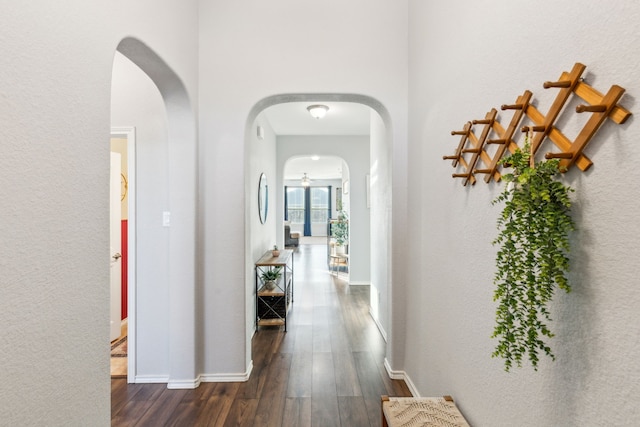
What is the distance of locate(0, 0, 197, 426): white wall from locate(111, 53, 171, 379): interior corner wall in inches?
46.3

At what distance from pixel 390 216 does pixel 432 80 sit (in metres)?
1.06

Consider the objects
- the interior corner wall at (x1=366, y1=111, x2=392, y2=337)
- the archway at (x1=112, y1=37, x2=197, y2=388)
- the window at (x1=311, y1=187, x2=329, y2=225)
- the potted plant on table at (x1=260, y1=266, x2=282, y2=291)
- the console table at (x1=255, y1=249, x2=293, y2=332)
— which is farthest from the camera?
the window at (x1=311, y1=187, x2=329, y2=225)

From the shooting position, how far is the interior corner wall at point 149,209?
2.62 m

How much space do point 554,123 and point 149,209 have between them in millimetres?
2594

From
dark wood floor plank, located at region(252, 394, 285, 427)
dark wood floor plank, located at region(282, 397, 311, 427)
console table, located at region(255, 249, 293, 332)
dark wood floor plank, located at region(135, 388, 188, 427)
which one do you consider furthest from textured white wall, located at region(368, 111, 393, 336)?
dark wood floor plank, located at region(135, 388, 188, 427)

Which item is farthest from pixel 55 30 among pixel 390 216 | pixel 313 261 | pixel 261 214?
pixel 313 261

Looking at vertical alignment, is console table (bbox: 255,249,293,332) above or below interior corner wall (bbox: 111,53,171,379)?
below

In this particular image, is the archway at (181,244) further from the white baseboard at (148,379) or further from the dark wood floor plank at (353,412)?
the dark wood floor plank at (353,412)

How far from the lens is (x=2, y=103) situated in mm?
935

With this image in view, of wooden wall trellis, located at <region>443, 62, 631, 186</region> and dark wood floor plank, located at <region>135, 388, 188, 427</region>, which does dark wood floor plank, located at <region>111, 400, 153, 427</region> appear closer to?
dark wood floor plank, located at <region>135, 388, 188, 427</region>

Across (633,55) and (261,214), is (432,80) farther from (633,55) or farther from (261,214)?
(261,214)

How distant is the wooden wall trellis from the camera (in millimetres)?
795

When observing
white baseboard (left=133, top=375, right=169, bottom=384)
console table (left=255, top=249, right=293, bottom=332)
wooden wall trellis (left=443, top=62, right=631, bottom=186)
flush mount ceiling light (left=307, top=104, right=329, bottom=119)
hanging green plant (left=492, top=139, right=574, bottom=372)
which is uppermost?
flush mount ceiling light (left=307, top=104, right=329, bottom=119)

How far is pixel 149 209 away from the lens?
263 centimetres
